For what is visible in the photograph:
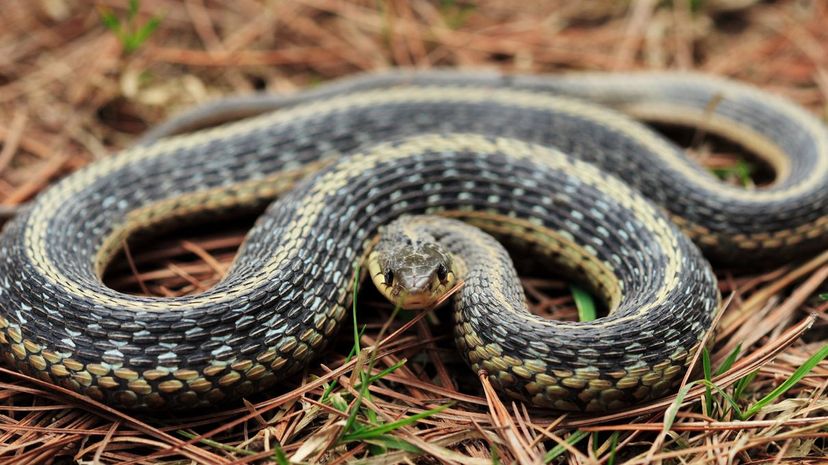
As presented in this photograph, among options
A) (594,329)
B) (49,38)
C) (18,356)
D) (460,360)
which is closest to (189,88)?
(49,38)

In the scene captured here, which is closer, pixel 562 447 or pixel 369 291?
pixel 562 447

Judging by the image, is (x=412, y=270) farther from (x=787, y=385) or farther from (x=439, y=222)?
(x=787, y=385)

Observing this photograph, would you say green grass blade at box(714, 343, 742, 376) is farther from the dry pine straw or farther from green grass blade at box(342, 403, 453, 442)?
green grass blade at box(342, 403, 453, 442)

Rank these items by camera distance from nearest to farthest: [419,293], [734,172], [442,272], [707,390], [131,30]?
[707,390], [419,293], [442,272], [734,172], [131,30]

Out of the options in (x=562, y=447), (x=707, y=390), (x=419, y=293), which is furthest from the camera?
(x=419, y=293)

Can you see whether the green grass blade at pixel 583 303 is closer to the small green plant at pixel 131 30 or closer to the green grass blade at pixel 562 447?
the green grass blade at pixel 562 447

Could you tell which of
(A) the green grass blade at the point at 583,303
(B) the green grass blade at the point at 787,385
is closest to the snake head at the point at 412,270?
(A) the green grass blade at the point at 583,303

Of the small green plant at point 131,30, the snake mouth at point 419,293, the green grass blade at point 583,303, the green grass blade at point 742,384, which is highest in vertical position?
the small green plant at point 131,30

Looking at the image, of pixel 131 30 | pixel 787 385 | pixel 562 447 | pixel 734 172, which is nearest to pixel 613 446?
pixel 562 447
